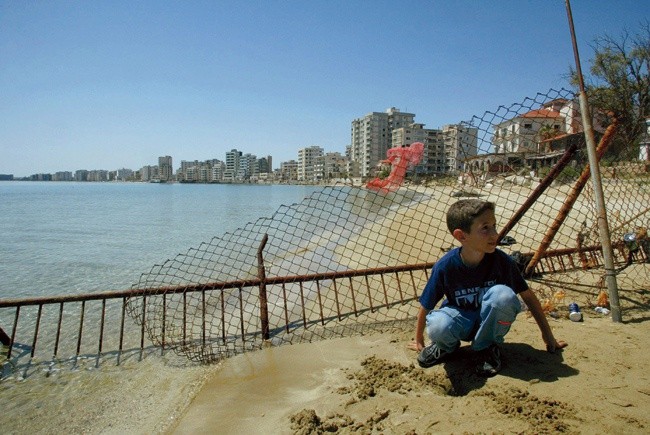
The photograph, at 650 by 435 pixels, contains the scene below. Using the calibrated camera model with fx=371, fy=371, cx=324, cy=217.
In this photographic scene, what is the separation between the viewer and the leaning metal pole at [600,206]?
10.9 ft

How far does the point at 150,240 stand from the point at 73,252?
4.04 metres

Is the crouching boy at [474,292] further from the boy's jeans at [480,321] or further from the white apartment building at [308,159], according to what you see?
the white apartment building at [308,159]

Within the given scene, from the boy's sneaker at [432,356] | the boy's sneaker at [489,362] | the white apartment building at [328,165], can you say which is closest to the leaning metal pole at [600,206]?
the boy's sneaker at [489,362]

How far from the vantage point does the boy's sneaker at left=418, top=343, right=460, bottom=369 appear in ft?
9.21

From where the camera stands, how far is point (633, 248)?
4.90 meters

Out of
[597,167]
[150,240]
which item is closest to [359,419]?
[597,167]

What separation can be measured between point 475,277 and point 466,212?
51 cm

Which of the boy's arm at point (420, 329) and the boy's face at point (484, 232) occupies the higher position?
the boy's face at point (484, 232)

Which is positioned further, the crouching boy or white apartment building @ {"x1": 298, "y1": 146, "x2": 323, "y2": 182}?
white apartment building @ {"x1": 298, "y1": 146, "x2": 323, "y2": 182}

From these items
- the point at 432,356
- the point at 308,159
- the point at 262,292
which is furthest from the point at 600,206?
the point at 308,159

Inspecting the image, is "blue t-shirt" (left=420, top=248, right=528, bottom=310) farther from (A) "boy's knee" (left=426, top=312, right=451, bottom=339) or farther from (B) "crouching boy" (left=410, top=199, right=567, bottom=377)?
(A) "boy's knee" (left=426, top=312, right=451, bottom=339)

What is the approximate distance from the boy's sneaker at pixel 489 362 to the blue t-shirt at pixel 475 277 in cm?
30

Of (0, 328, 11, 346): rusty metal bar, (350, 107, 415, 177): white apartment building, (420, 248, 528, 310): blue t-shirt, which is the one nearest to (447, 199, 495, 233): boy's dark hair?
(420, 248, 528, 310): blue t-shirt

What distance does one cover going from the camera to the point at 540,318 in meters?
2.72
